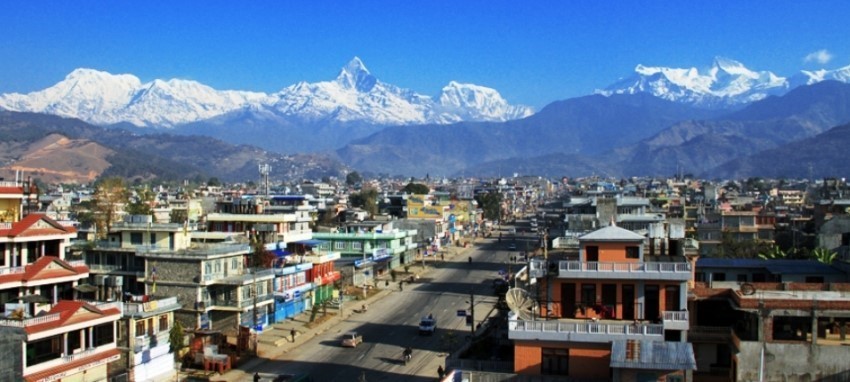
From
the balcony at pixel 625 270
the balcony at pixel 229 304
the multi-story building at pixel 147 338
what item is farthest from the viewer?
the balcony at pixel 229 304

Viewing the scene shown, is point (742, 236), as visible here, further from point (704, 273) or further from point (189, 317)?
point (189, 317)

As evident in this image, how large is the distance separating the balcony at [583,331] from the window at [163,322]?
16.7m

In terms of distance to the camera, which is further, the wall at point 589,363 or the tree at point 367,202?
the tree at point 367,202

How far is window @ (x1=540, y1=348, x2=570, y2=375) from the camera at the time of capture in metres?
22.8

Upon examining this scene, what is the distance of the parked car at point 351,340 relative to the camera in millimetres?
39938

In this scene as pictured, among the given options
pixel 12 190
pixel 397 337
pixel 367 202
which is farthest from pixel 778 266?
pixel 367 202

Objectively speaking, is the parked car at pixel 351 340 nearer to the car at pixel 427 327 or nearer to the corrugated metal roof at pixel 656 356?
the car at pixel 427 327

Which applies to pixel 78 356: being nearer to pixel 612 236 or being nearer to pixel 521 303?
pixel 521 303

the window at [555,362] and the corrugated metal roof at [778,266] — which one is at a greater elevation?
the corrugated metal roof at [778,266]

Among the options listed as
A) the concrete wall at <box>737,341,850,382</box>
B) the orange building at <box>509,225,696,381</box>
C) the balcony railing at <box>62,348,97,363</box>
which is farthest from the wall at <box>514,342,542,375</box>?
the balcony railing at <box>62,348,97,363</box>

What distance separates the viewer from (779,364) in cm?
2317

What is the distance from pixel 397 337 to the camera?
1670 inches

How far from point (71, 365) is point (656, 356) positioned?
705 inches

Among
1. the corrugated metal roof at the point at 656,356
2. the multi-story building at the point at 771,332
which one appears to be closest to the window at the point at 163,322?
the corrugated metal roof at the point at 656,356
